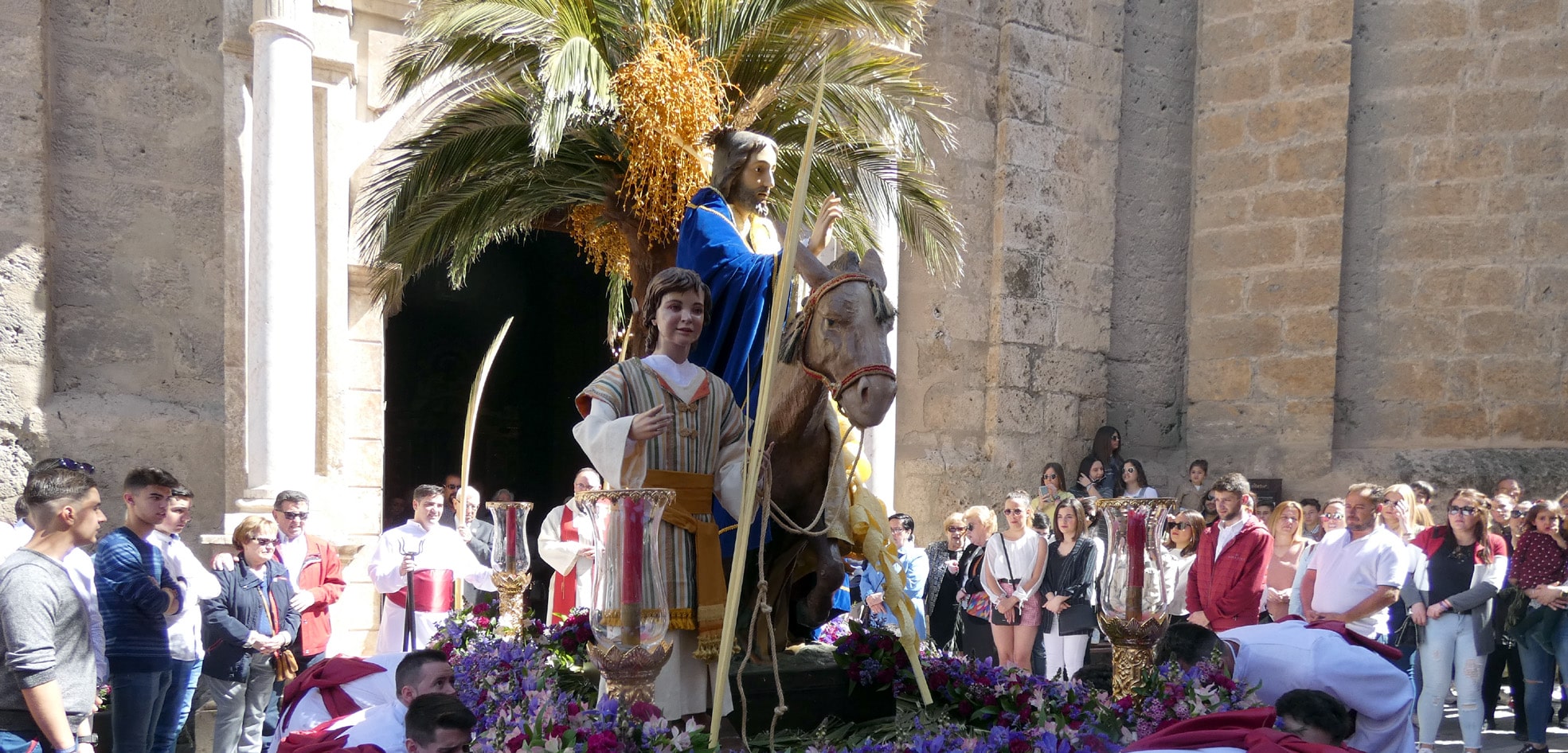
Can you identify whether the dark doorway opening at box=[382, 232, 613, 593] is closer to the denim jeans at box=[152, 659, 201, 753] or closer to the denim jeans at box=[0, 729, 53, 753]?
the denim jeans at box=[152, 659, 201, 753]

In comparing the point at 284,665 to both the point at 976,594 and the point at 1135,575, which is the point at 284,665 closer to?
the point at 976,594

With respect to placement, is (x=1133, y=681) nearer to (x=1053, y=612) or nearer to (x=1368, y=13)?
(x=1053, y=612)

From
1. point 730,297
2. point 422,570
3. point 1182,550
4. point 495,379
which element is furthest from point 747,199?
point 495,379

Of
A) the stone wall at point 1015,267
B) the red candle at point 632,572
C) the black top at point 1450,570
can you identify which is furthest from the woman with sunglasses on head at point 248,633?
the black top at point 1450,570

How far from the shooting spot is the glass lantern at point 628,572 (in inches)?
131

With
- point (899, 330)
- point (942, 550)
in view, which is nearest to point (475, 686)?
point (942, 550)

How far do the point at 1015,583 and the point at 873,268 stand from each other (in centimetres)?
437

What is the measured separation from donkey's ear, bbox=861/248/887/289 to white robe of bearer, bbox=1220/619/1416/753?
177 cm

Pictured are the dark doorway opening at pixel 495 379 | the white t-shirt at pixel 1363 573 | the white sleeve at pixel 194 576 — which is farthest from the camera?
the dark doorway opening at pixel 495 379

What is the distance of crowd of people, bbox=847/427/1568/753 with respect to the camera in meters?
7.17

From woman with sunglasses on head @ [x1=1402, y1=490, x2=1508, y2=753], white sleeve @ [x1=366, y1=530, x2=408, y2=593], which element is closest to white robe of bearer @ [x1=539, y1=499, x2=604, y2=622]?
white sleeve @ [x1=366, y1=530, x2=408, y2=593]

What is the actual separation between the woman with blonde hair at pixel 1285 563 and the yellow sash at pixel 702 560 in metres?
4.89

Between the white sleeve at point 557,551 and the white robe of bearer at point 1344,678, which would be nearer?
the white robe of bearer at point 1344,678

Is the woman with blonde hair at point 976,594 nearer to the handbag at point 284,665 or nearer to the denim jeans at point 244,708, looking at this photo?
the handbag at point 284,665
